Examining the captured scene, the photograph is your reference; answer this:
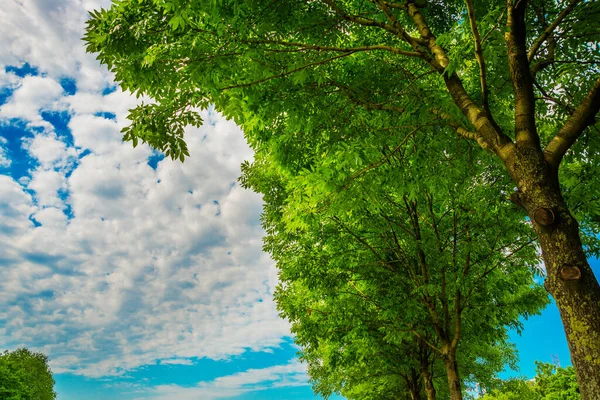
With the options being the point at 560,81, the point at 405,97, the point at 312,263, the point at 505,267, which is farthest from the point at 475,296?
the point at 405,97

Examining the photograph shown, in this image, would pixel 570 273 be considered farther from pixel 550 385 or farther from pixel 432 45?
pixel 550 385

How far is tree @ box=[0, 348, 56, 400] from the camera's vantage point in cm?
3909

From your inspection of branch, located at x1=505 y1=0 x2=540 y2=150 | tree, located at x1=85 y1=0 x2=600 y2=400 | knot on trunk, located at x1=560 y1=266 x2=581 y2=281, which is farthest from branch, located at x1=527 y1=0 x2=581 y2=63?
knot on trunk, located at x1=560 y1=266 x2=581 y2=281

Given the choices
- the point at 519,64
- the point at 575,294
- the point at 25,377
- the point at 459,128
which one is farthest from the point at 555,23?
the point at 25,377

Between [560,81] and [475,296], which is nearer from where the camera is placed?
[560,81]

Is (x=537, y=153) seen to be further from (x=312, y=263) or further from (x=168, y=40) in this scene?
(x=312, y=263)

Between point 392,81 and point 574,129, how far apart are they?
2.80 m

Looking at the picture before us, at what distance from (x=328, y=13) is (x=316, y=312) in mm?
8765

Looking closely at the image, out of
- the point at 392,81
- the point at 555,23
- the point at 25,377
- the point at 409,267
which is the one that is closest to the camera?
the point at 555,23

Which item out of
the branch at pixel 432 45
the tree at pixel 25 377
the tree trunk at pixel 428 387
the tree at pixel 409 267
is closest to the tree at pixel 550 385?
the tree at pixel 409 267

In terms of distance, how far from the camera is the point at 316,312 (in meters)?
11.8

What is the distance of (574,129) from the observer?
424 cm

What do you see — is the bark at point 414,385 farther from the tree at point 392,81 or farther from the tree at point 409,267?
the tree at point 392,81

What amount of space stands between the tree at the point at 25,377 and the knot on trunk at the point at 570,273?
1894 inches
